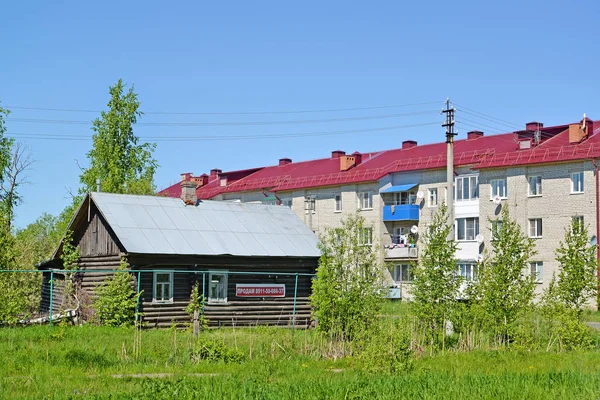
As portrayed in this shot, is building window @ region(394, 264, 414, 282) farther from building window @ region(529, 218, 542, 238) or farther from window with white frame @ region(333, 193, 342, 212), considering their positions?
building window @ region(529, 218, 542, 238)

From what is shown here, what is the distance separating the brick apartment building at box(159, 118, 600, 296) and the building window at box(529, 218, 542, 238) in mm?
57

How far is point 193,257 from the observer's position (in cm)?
3016

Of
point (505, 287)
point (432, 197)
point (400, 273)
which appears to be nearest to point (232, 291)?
point (505, 287)

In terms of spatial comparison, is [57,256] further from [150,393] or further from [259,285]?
[150,393]

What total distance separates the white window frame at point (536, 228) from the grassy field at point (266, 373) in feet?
93.6

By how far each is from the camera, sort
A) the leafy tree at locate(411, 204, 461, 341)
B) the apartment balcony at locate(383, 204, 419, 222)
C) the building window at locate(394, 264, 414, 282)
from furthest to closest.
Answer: the building window at locate(394, 264, 414, 282)
the apartment balcony at locate(383, 204, 419, 222)
the leafy tree at locate(411, 204, 461, 341)

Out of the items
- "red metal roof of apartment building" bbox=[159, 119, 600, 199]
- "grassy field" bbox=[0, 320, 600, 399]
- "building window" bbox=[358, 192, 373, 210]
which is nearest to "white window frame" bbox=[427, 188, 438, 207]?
"red metal roof of apartment building" bbox=[159, 119, 600, 199]

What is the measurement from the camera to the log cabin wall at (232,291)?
29.2 meters

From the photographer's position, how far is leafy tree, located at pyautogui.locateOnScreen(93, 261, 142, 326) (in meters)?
28.0

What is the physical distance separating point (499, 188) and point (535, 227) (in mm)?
3346

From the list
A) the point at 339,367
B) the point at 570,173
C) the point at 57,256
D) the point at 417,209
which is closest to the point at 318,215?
the point at 417,209

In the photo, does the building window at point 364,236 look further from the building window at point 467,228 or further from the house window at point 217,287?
the building window at point 467,228

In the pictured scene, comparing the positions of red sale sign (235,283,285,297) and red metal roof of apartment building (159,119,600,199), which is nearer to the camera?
red sale sign (235,283,285,297)

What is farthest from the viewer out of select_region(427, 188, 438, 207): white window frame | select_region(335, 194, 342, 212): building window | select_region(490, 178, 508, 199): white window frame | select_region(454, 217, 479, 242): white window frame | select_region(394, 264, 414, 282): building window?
select_region(335, 194, 342, 212): building window
